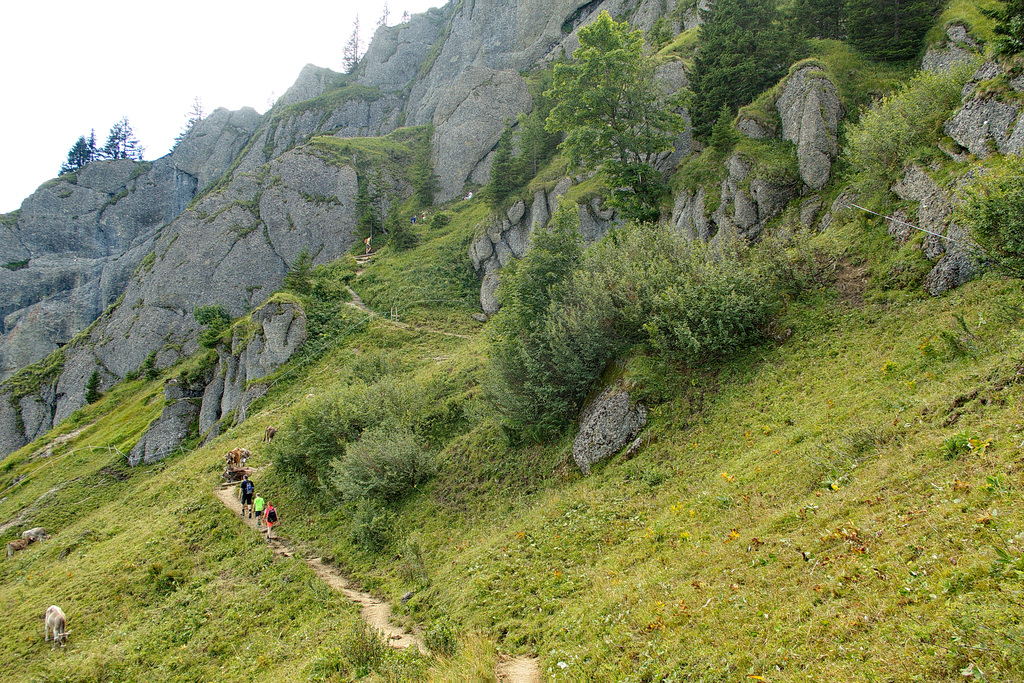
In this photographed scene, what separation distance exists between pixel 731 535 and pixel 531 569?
4.15 meters

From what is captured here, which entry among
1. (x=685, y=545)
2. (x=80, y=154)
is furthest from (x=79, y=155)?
(x=685, y=545)

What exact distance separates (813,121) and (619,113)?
9.38 meters

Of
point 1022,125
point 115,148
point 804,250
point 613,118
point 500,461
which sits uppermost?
point 115,148

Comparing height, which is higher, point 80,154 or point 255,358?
point 80,154

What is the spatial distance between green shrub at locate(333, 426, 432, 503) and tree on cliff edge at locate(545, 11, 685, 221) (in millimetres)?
16580

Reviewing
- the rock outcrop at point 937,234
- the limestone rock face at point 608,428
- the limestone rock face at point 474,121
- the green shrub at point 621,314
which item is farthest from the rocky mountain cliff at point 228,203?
the limestone rock face at point 608,428

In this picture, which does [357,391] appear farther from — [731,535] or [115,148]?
[115,148]

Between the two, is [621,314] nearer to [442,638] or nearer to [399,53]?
[442,638]

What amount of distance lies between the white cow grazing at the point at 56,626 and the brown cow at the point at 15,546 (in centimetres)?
1348

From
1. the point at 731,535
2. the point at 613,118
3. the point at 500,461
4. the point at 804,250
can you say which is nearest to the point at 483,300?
the point at 613,118

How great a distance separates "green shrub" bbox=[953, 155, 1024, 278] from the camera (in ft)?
30.6

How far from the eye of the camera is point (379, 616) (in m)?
11.3

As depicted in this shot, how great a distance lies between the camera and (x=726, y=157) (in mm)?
23328

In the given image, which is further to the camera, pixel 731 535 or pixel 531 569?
pixel 531 569
